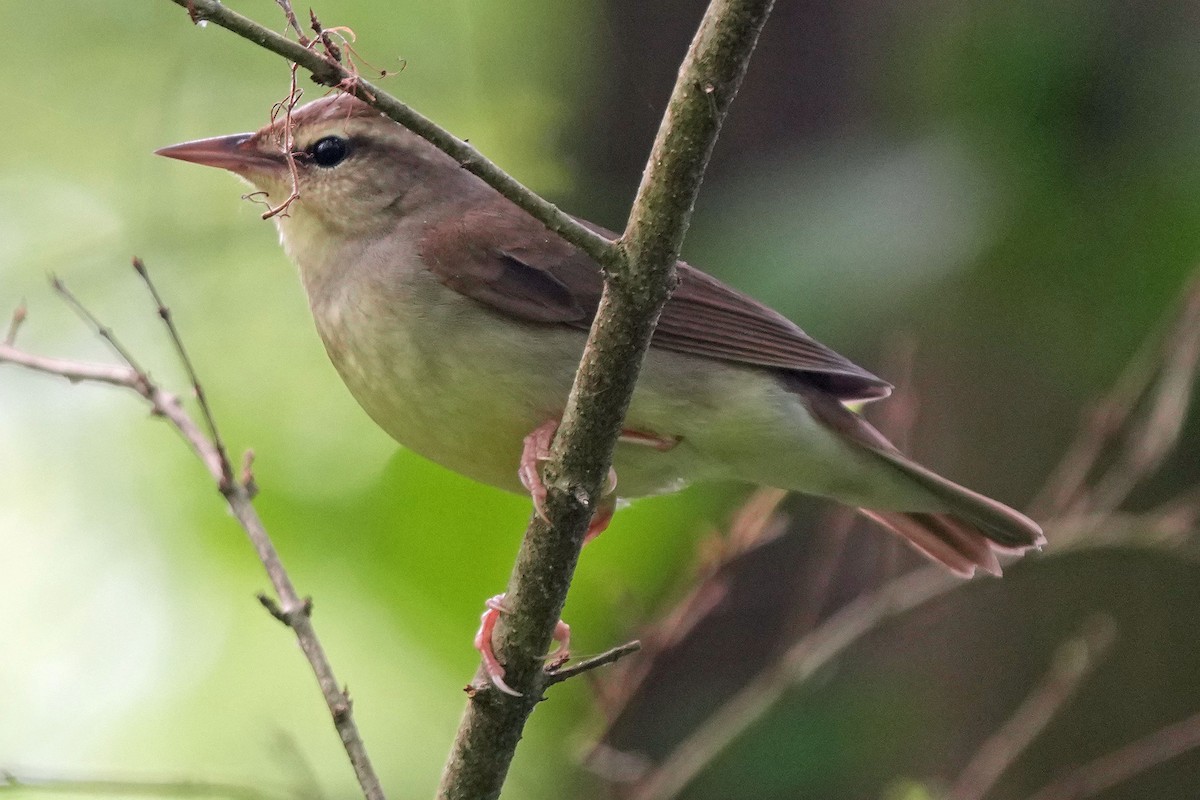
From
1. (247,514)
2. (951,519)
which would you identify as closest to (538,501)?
(247,514)

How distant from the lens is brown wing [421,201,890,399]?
129 inches

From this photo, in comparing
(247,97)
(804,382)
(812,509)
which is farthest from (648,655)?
(247,97)

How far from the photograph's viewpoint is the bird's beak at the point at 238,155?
137 inches

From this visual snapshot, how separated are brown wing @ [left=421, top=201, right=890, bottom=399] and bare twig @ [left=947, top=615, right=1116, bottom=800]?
0.99 metres

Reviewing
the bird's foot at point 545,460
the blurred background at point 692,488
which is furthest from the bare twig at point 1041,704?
the bird's foot at point 545,460

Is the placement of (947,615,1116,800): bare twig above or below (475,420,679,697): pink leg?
below

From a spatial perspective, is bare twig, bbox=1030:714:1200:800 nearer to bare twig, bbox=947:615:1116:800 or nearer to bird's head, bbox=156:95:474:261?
bare twig, bbox=947:615:1116:800

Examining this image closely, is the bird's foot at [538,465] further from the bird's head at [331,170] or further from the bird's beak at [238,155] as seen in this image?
the bird's beak at [238,155]

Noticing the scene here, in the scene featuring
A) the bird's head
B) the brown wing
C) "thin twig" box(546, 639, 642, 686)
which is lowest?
"thin twig" box(546, 639, 642, 686)

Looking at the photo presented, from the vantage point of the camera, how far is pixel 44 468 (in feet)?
22.8

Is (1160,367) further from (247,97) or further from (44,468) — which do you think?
(44,468)

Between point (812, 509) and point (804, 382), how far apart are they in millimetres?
1436

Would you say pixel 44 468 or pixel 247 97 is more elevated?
pixel 247 97

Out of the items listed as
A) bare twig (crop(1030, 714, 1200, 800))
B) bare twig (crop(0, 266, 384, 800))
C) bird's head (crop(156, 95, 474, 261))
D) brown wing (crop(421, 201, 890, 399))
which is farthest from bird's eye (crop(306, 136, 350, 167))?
bare twig (crop(1030, 714, 1200, 800))
